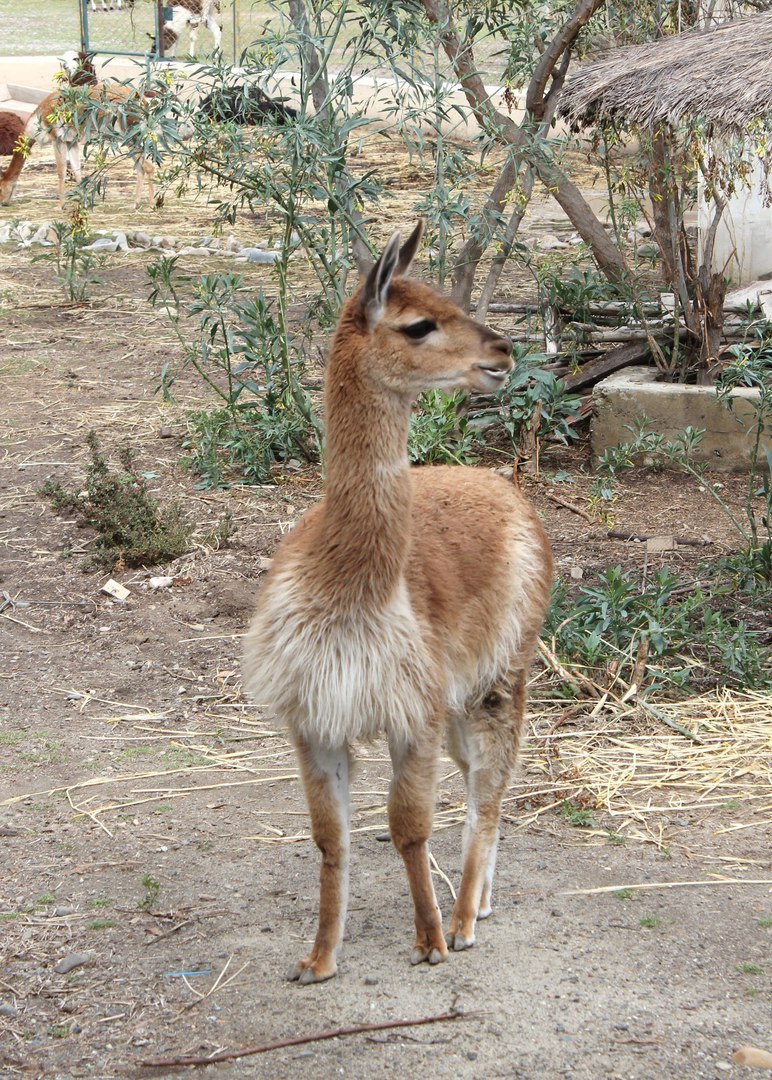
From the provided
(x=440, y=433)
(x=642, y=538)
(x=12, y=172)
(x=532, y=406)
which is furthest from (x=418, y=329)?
(x=12, y=172)

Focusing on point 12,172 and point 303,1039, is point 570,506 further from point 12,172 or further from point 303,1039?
point 12,172

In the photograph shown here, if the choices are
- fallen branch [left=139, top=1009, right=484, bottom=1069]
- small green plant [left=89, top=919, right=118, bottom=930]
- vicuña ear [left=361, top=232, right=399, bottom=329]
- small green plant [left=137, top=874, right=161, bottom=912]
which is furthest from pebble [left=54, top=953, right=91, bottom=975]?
vicuña ear [left=361, top=232, right=399, bottom=329]

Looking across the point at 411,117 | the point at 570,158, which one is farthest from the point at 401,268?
the point at 570,158

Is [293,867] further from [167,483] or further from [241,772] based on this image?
[167,483]

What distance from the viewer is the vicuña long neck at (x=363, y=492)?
3.32 m

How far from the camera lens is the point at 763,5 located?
9.24 meters

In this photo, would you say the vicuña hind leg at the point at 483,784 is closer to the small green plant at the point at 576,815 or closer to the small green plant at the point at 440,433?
the small green plant at the point at 576,815

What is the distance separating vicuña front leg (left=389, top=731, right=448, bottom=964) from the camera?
340cm

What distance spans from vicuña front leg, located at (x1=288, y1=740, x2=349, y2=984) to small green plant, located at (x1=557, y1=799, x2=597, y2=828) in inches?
47.9

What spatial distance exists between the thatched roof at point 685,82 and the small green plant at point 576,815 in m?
3.02

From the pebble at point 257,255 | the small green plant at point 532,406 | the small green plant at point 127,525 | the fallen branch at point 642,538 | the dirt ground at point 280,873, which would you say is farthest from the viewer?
the pebble at point 257,255

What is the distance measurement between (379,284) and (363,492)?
53cm

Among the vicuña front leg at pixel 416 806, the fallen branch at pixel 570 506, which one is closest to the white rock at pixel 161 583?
the fallen branch at pixel 570 506

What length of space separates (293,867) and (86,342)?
754 centimetres
